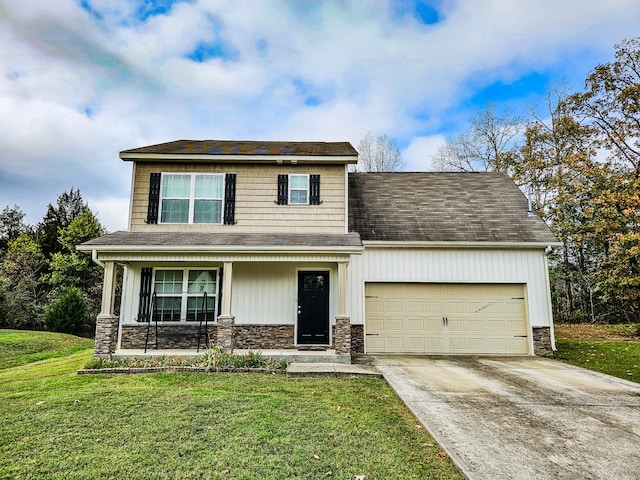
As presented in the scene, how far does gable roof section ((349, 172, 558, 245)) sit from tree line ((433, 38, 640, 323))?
554cm

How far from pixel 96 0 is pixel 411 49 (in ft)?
33.3

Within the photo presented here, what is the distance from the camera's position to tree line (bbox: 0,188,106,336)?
18.1m

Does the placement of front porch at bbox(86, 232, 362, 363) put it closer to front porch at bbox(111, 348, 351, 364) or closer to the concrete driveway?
front porch at bbox(111, 348, 351, 364)

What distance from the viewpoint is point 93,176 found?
25516 millimetres

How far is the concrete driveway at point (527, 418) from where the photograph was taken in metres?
3.52

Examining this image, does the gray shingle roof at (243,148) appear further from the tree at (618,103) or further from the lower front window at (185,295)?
the tree at (618,103)

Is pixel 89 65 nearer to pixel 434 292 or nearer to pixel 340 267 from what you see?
pixel 340 267

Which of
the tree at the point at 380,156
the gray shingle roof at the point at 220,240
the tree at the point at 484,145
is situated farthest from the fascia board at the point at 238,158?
the tree at the point at 484,145

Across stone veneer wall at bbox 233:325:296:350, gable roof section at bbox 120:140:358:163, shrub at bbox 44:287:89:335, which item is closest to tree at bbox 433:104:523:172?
gable roof section at bbox 120:140:358:163

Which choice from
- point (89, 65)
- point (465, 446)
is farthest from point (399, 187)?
point (89, 65)

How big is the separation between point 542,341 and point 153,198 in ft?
37.6

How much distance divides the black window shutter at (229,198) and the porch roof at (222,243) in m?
0.64

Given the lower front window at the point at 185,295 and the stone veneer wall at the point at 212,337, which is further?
the lower front window at the point at 185,295

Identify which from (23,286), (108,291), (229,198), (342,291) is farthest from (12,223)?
(342,291)
